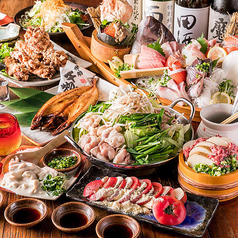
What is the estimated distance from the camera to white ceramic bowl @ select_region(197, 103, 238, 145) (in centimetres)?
194

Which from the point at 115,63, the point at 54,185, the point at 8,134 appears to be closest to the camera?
the point at 54,185

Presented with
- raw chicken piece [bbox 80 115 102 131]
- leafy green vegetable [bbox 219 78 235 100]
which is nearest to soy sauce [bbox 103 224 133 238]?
raw chicken piece [bbox 80 115 102 131]

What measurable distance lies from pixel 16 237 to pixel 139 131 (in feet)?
2.77

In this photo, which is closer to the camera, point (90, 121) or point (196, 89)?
point (90, 121)

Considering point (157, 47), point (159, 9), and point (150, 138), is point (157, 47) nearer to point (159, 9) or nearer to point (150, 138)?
point (159, 9)

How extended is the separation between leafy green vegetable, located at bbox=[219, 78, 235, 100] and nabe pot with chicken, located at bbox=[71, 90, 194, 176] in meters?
0.52

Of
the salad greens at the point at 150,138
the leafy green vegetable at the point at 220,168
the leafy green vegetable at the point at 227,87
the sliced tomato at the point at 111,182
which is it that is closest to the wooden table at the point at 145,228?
the sliced tomato at the point at 111,182

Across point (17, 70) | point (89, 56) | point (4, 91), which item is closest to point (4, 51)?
point (17, 70)

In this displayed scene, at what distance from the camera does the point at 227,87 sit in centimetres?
252

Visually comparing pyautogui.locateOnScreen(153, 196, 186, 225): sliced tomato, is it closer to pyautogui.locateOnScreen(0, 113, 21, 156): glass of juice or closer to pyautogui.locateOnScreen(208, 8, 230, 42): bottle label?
pyautogui.locateOnScreen(0, 113, 21, 156): glass of juice

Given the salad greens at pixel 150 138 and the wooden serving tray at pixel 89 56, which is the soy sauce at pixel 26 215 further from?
the wooden serving tray at pixel 89 56

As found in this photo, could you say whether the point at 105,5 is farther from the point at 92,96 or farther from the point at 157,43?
the point at 92,96

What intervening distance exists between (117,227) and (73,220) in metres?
0.22

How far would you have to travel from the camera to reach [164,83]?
8.41ft
